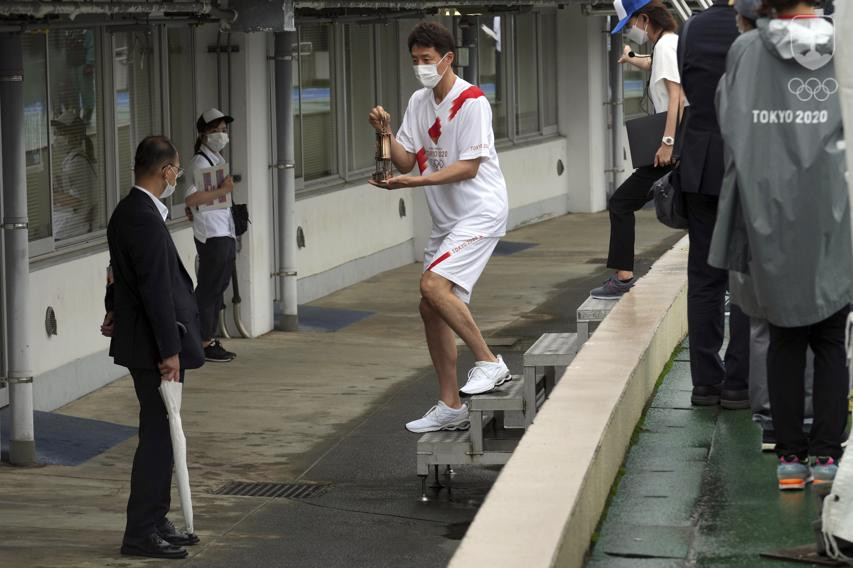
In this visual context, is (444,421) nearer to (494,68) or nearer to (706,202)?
(706,202)

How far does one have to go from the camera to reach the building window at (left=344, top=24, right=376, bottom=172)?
17.8m

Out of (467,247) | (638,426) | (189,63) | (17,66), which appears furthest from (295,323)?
(638,426)

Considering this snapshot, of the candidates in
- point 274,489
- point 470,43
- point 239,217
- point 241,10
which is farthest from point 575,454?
point 470,43

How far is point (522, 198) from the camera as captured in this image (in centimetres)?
2327

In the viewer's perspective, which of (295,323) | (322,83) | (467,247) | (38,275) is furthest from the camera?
(322,83)

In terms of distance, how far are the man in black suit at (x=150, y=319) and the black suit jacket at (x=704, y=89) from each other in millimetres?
2171

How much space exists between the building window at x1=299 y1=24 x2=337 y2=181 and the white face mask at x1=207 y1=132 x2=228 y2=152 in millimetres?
3468

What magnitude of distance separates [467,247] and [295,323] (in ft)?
22.8

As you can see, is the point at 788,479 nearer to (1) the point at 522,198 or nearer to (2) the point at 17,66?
(2) the point at 17,66

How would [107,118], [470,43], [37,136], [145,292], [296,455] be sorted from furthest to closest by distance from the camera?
[470,43] → [107,118] → [37,136] → [296,455] → [145,292]

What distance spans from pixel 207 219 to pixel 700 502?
7.60 metres

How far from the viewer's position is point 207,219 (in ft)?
42.5

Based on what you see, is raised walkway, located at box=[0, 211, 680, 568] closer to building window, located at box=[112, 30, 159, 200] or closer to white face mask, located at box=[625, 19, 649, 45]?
building window, located at box=[112, 30, 159, 200]

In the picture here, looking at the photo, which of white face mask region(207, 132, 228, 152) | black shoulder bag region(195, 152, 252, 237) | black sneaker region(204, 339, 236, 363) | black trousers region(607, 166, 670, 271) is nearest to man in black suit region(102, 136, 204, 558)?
black trousers region(607, 166, 670, 271)
